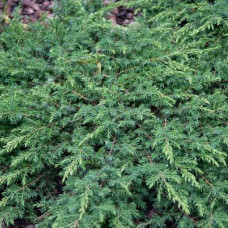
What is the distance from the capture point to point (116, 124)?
2.21m

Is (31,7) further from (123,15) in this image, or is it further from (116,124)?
(116,124)

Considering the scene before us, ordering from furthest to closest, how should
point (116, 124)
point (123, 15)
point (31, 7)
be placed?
point (31, 7), point (123, 15), point (116, 124)

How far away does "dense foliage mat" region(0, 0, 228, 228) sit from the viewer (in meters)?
2.05

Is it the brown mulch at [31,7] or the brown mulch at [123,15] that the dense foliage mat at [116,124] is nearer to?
the brown mulch at [123,15]

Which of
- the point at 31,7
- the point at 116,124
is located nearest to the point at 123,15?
the point at 31,7

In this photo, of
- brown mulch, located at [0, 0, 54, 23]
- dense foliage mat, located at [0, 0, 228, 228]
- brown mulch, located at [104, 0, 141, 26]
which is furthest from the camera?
brown mulch, located at [0, 0, 54, 23]

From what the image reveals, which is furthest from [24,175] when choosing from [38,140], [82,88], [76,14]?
[76,14]

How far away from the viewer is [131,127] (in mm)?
2305

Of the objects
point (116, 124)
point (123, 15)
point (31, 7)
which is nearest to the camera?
point (116, 124)

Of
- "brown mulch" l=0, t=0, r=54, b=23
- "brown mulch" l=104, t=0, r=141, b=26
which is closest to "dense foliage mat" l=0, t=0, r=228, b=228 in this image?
"brown mulch" l=104, t=0, r=141, b=26

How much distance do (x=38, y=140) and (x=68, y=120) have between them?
27 centimetres

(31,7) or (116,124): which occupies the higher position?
(31,7)

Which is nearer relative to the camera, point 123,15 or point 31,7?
point 123,15

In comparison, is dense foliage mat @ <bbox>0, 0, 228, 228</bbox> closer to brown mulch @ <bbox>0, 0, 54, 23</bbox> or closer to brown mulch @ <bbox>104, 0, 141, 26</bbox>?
brown mulch @ <bbox>104, 0, 141, 26</bbox>
